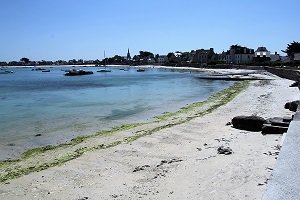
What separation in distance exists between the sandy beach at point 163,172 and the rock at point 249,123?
3.17ft

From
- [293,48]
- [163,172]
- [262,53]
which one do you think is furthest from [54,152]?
[262,53]

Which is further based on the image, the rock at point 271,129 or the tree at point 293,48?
the tree at point 293,48

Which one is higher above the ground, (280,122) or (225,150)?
(280,122)

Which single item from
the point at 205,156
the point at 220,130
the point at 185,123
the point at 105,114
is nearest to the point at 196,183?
the point at 205,156

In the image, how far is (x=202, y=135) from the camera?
50.7ft

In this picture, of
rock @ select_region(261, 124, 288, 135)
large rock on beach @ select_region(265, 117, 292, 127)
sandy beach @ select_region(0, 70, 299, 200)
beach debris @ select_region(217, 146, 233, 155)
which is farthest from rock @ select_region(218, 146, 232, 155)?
large rock on beach @ select_region(265, 117, 292, 127)

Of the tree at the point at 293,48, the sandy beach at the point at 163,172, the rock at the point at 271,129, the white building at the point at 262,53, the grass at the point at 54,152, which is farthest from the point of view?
the white building at the point at 262,53

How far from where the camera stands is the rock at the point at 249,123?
15259 millimetres

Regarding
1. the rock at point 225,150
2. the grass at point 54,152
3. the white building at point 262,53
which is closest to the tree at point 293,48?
the white building at point 262,53

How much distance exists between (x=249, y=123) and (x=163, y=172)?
23.1ft

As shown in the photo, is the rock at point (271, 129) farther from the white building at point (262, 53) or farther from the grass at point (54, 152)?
the white building at point (262, 53)

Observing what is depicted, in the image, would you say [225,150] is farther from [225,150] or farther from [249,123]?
[249,123]

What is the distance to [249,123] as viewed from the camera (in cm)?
1566

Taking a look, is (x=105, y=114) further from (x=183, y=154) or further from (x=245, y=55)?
(x=245, y=55)
